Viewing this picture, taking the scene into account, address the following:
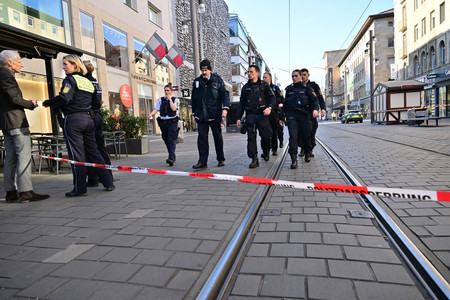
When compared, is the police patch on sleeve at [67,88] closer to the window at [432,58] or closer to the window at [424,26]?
the window at [432,58]

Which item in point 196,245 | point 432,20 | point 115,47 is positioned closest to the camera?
point 196,245

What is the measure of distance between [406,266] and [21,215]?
3774 millimetres

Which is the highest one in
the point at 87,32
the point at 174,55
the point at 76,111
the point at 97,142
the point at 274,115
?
the point at 87,32

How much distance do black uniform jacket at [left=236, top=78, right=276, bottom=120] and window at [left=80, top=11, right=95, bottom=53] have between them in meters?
12.7

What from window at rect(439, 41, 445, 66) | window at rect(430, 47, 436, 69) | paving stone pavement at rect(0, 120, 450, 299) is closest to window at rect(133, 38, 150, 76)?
paving stone pavement at rect(0, 120, 450, 299)

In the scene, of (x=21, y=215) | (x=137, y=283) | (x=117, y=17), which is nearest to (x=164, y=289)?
(x=137, y=283)

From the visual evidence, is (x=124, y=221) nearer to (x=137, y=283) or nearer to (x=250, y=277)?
(x=137, y=283)

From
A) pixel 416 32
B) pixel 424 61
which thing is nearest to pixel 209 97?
pixel 424 61

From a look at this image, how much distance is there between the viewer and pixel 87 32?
16.4m

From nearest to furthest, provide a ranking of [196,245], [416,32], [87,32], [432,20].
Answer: [196,245] < [87,32] < [432,20] < [416,32]

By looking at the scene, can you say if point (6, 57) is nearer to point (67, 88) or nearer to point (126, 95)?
point (67, 88)

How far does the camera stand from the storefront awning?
5555 millimetres

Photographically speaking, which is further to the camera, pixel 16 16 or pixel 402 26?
pixel 402 26

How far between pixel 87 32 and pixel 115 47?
280cm
